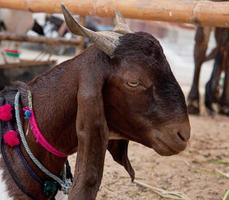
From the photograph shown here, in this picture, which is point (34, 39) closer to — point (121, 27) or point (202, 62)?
point (202, 62)

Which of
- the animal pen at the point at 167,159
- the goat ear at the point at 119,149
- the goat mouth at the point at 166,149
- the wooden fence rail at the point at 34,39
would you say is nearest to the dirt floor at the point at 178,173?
the animal pen at the point at 167,159

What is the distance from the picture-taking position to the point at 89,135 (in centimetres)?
159

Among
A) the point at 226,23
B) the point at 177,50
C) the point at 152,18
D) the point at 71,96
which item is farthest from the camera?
the point at 177,50

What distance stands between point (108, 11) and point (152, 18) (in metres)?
0.31

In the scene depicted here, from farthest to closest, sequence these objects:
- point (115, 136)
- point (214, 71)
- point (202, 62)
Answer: point (214, 71) < point (202, 62) < point (115, 136)

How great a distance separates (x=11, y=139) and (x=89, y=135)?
1.16 ft

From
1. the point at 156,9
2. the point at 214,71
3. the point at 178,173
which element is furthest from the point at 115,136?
the point at 214,71

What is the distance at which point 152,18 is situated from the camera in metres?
2.75

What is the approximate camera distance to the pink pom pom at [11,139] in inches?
70.5

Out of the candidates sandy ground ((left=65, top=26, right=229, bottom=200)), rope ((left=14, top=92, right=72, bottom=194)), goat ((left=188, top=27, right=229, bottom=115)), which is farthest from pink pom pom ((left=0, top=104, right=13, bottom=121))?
goat ((left=188, top=27, right=229, bottom=115))

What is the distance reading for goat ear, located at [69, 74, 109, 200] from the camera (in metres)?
1.58

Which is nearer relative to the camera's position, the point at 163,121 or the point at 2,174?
the point at 163,121

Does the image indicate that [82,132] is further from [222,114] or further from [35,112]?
[222,114]

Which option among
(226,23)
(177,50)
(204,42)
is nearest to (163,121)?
(226,23)
